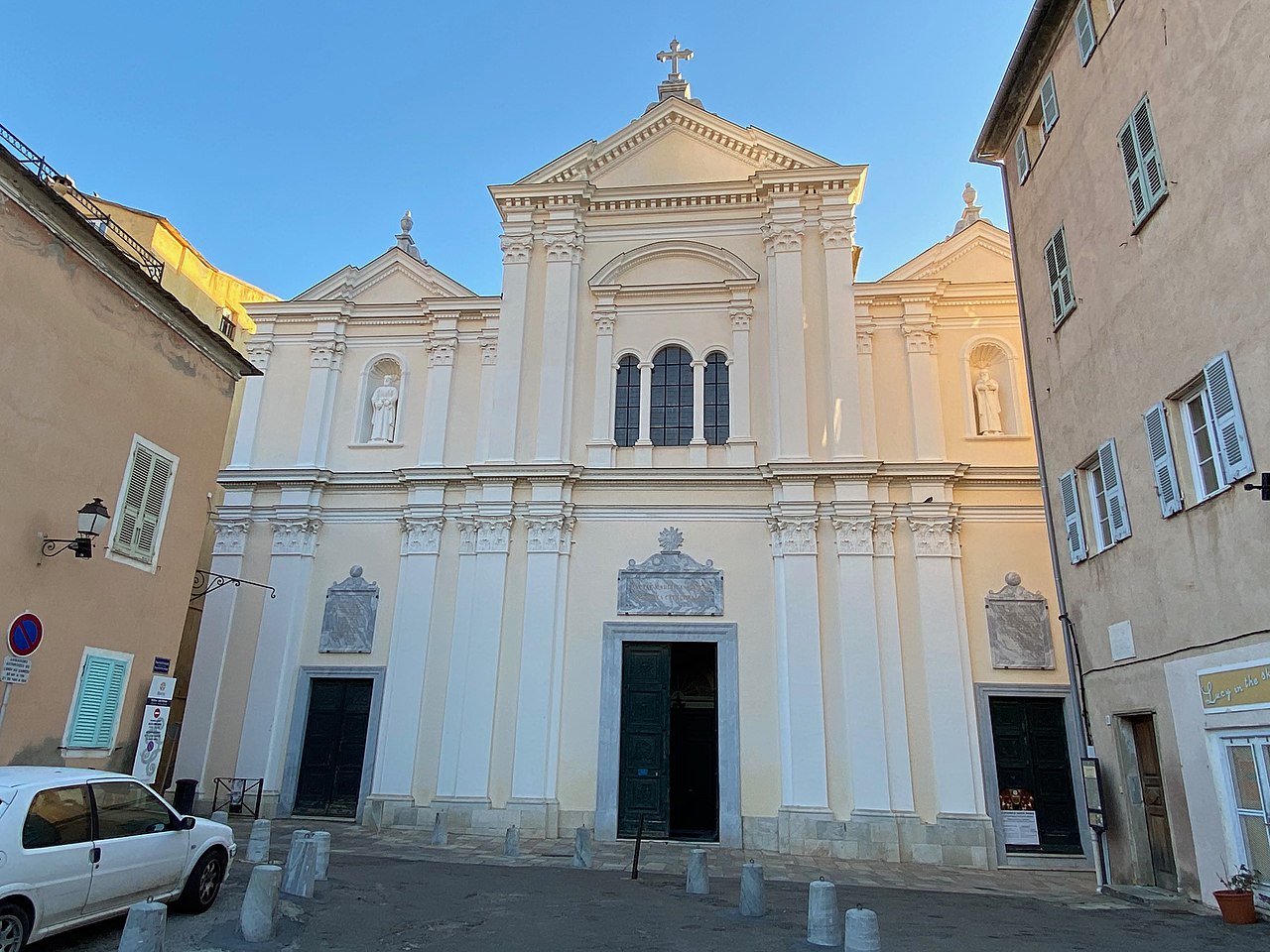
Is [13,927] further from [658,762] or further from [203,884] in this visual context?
[658,762]

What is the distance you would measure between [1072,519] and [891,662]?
528cm

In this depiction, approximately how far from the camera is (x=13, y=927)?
6.24 meters

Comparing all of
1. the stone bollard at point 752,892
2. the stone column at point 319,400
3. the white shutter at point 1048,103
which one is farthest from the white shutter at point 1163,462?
the stone column at point 319,400

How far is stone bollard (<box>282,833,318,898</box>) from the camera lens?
9.51 meters

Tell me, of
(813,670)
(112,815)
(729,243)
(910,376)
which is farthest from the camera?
(729,243)

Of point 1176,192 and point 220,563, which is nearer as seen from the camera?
point 1176,192

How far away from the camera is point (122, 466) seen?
12055mm

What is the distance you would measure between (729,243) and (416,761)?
13585 mm

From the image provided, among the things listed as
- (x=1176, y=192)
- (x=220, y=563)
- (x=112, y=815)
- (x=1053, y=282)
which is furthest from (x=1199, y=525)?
(x=220, y=563)

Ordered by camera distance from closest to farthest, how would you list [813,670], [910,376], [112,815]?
[112,815]
[813,670]
[910,376]

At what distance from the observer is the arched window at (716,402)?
63.1 ft

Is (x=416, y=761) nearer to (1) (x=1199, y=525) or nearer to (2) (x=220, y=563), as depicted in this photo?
(2) (x=220, y=563)

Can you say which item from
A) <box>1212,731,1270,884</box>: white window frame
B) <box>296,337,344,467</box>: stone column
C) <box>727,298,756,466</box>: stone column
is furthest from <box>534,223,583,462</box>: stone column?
<box>1212,731,1270,884</box>: white window frame

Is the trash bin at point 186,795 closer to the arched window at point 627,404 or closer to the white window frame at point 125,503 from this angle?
the white window frame at point 125,503
